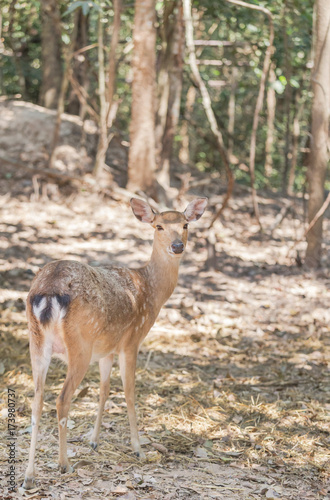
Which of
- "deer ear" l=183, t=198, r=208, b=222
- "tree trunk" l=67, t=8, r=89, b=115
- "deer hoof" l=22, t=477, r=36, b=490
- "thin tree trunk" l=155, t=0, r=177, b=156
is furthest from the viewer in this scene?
"tree trunk" l=67, t=8, r=89, b=115

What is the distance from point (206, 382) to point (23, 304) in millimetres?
2689

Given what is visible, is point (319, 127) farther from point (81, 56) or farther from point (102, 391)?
point (102, 391)

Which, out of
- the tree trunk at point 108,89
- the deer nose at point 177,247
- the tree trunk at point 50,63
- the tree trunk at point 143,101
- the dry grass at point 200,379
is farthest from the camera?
the tree trunk at point 50,63

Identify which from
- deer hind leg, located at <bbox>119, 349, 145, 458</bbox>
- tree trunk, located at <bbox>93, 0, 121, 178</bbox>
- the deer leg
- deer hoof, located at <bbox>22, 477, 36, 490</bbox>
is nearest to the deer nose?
deer hind leg, located at <bbox>119, 349, 145, 458</bbox>

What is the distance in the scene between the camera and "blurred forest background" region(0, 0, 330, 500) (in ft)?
15.1

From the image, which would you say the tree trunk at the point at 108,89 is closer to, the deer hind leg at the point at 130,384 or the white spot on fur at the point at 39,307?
the deer hind leg at the point at 130,384

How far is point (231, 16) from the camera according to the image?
38.1 ft

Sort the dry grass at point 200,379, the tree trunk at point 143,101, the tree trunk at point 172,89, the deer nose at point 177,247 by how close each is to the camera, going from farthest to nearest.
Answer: the tree trunk at point 172,89 → the tree trunk at point 143,101 → the deer nose at point 177,247 → the dry grass at point 200,379

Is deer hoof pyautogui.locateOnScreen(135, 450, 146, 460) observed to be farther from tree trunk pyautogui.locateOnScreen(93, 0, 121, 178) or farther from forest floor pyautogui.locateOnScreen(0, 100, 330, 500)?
tree trunk pyautogui.locateOnScreen(93, 0, 121, 178)

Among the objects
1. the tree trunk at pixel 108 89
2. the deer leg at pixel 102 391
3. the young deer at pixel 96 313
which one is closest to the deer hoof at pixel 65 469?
the young deer at pixel 96 313

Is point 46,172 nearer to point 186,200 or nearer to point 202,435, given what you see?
point 186,200

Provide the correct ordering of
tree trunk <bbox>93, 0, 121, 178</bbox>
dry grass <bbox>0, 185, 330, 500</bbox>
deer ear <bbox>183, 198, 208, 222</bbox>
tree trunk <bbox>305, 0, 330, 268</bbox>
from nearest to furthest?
1. dry grass <bbox>0, 185, 330, 500</bbox>
2. deer ear <bbox>183, 198, 208, 222</bbox>
3. tree trunk <bbox>305, 0, 330, 268</bbox>
4. tree trunk <bbox>93, 0, 121, 178</bbox>

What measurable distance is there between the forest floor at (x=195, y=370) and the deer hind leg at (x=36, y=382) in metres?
0.12

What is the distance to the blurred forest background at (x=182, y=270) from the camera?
181 inches
